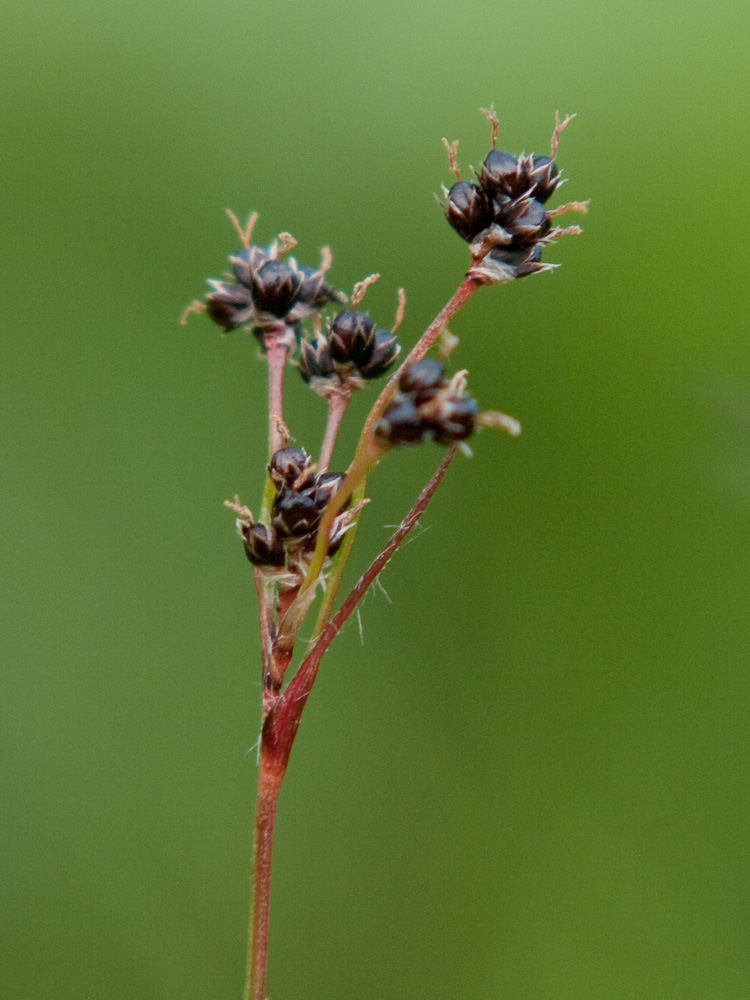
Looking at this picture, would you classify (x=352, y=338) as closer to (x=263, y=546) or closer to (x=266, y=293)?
(x=266, y=293)

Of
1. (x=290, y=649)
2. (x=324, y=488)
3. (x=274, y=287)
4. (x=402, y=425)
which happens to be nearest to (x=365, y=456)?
(x=402, y=425)

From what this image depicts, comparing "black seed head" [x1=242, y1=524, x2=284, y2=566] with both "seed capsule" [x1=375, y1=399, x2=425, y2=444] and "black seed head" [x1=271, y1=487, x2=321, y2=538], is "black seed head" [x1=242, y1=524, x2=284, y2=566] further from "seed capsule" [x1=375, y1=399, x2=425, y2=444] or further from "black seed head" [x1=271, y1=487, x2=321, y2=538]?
"seed capsule" [x1=375, y1=399, x2=425, y2=444]

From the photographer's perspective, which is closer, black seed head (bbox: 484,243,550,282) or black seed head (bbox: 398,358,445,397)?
black seed head (bbox: 398,358,445,397)

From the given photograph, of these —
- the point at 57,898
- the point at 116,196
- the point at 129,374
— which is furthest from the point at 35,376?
the point at 57,898

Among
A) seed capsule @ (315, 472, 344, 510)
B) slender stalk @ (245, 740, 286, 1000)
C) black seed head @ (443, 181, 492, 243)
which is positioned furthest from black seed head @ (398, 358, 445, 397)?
slender stalk @ (245, 740, 286, 1000)

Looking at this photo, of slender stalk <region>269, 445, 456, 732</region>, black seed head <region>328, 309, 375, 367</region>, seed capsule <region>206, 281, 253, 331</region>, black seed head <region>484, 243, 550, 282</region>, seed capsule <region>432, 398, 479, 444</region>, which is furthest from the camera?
seed capsule <region>206, 281, 253, 331</region>

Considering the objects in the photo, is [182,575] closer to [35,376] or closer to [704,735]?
[35,376]

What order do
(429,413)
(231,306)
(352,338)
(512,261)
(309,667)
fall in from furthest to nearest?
(231,306) → (352,338) → (512,261) → (309,667) → (429,413)
